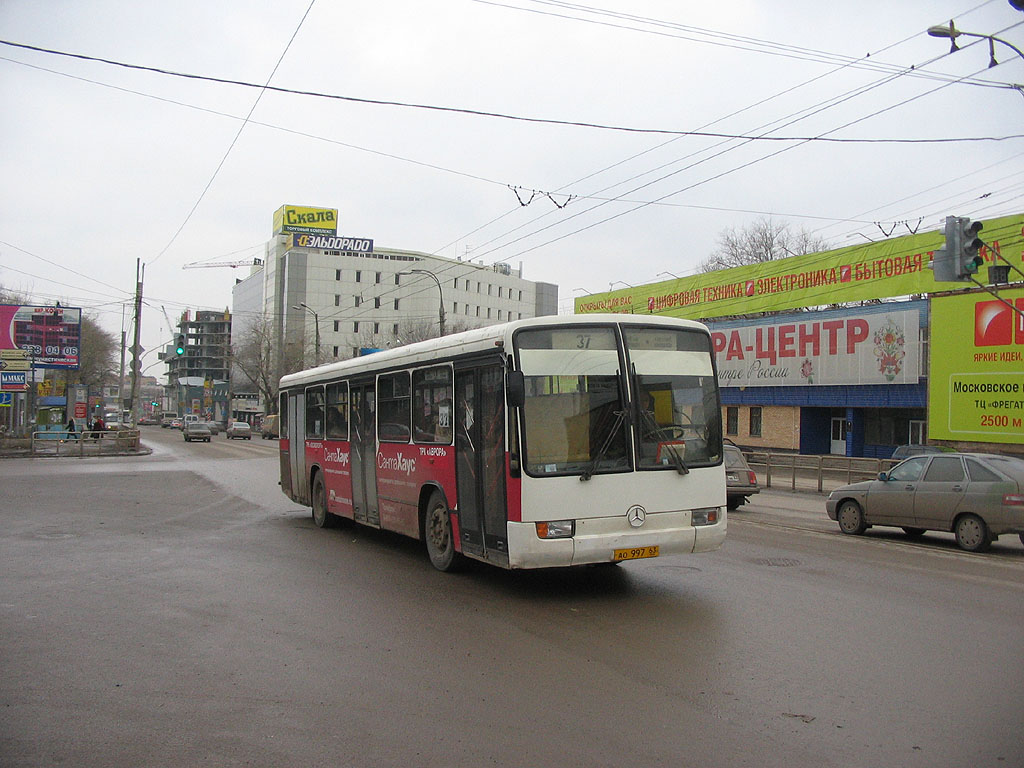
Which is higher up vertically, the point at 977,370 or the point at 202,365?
the point at 202,365

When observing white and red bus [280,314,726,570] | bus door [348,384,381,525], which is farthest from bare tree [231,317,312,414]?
white and red bus [280,314,726,570]

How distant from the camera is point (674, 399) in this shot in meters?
8.79

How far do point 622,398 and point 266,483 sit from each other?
59.6 ft

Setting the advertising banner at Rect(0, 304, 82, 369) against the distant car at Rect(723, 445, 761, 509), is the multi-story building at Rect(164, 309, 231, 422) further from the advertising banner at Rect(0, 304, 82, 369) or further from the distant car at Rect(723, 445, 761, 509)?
the distant car at Rect(723, 445, 761, 509)

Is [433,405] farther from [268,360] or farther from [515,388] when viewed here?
[268,360]

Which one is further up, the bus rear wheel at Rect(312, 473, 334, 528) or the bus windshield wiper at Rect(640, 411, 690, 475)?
the bus windshield wiper at Rect(640, 411, 690, 475)

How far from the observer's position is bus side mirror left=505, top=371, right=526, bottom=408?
7.97 meters

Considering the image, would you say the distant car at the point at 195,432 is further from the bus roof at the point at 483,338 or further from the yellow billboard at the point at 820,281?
the bus roof at the point at 483,338

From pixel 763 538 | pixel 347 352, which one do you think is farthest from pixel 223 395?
pixel 763 538

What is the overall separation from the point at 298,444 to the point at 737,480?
9.41 meters

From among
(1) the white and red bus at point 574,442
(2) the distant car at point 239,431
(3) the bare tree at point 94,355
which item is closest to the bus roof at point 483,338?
A: (1) the white and red bus at point 574,442

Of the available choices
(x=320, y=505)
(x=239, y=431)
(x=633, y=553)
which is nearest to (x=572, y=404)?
(x=633, y=553)

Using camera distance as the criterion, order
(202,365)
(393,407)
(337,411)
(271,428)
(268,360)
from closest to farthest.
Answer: (393,407) → (337,411) → (271,428) → (268,360) → (202,365)

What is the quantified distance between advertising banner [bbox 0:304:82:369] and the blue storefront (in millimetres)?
35297
